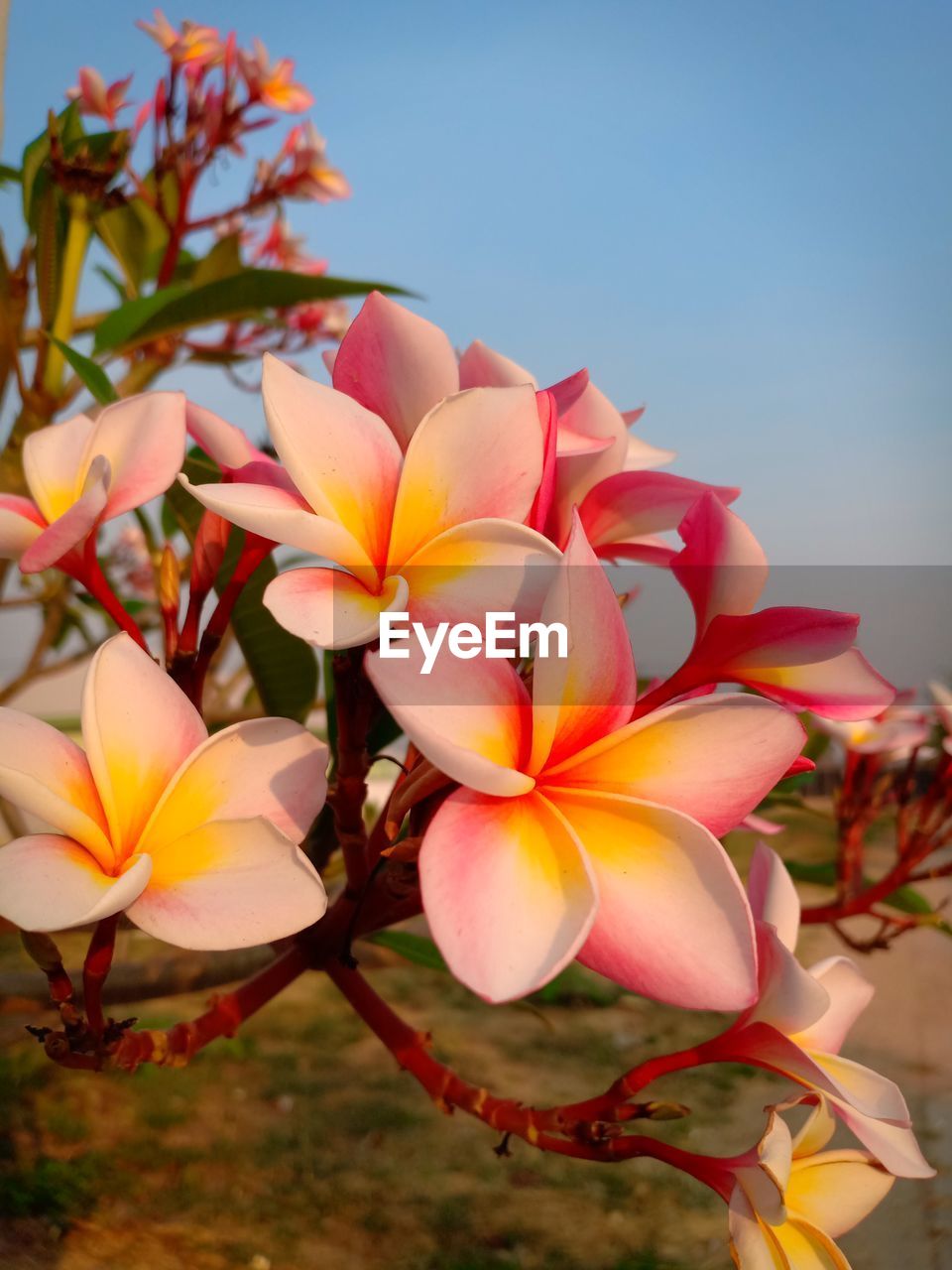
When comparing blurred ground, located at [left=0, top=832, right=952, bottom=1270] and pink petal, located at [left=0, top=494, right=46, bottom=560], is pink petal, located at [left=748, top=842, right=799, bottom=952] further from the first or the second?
blurred ground, located at [left=0, top=832, right=952, bottom=1270]

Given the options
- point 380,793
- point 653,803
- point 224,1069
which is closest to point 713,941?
point 653,803

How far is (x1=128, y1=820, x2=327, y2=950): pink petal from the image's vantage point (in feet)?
0.96

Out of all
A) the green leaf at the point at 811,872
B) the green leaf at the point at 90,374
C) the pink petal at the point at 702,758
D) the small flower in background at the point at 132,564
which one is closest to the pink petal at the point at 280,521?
the pink petal at the point at 702,758

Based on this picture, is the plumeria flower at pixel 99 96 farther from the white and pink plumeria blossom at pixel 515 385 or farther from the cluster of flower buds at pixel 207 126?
the white and pink plumeria blossom at pixel 515 385

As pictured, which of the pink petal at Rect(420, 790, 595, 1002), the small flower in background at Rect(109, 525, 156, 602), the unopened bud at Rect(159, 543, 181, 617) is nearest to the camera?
the pink petal at Rect(420, 790, 595, 1002)

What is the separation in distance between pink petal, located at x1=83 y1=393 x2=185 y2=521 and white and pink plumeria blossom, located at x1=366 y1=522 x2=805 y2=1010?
0.16 metres

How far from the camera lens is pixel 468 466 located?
337mm

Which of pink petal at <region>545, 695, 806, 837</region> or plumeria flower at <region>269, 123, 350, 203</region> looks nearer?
pink petal at <region>545, 695, 806, 837</region>

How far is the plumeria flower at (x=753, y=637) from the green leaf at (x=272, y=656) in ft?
1.02

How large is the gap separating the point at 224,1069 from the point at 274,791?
991 mm

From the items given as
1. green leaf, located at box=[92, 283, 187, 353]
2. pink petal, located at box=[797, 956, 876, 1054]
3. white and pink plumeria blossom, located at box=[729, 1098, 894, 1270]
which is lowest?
white and pink plumeria blossom, located at box=[729, 1098, 894, 1270]

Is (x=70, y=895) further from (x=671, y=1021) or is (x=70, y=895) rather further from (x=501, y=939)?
(x=671, y=1021)

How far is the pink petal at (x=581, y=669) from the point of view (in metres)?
0.29

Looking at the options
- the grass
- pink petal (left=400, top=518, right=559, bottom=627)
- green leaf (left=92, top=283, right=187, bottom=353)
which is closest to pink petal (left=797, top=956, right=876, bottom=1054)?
pink petal (left=400, top=518, right=559, bottom=627)
